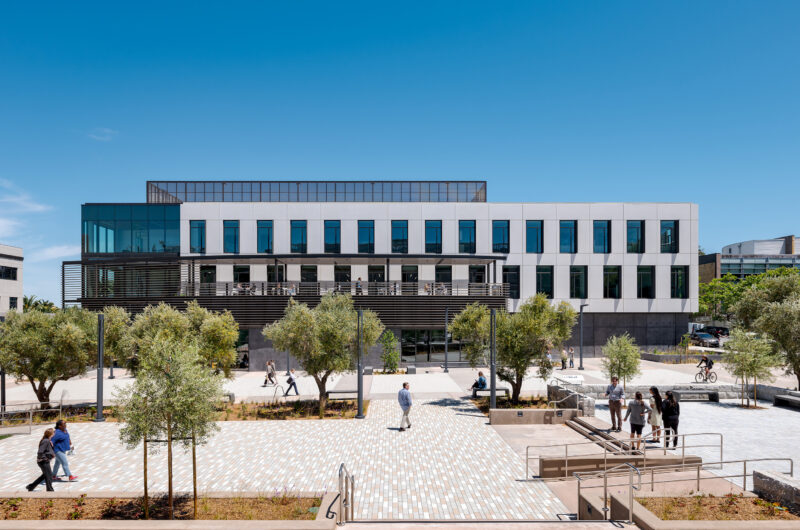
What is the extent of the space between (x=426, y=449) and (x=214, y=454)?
6147mm

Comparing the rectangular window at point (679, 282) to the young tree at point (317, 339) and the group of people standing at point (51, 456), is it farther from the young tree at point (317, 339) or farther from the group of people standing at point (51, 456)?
the group of people standing at point (51, 456)

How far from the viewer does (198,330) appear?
22.7m

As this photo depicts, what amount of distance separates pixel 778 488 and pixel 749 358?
44.2 ft

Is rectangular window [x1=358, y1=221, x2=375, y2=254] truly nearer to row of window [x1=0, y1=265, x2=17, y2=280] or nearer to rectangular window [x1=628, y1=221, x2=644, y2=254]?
rectangular window [x1=628, y1=221, x2=644, y2=254]

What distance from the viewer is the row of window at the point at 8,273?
60.3 metres

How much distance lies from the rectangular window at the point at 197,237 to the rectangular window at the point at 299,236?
751 cm

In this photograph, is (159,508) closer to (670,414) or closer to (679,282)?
(670,414)

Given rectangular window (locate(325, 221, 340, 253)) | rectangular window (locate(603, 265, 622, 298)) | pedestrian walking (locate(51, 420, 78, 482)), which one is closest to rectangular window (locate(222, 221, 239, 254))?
rectangular window (locate(325, 221, 340, 253))

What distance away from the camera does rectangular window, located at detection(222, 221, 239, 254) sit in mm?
40250

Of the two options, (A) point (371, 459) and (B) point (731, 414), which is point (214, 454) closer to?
(A) point (371, 459)

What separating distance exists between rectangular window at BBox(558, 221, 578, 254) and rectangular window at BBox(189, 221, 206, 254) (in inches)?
1214

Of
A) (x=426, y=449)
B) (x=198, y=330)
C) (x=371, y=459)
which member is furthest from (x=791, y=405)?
(x=198, y=330)

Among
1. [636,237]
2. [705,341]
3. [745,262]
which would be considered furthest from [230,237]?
[745,262]

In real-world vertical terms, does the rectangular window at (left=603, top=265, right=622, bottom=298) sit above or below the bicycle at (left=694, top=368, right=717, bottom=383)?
above
